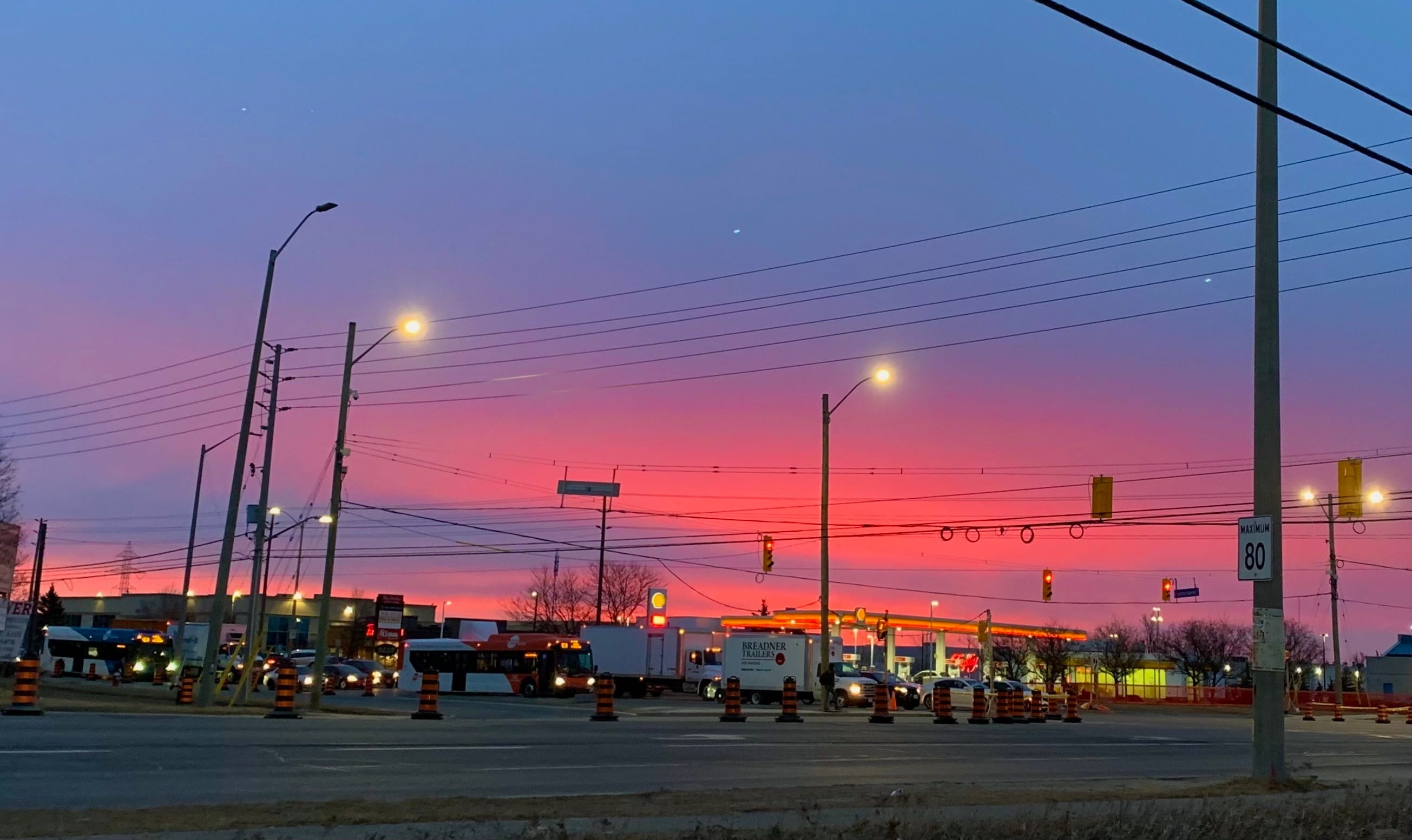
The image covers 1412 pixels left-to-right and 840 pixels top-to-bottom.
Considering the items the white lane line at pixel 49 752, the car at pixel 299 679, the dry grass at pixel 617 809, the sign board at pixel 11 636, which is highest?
the sign board at pixel 11 636

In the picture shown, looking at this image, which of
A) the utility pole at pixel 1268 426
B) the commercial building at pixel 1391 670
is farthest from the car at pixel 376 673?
the commercial building at pixel 1391 670

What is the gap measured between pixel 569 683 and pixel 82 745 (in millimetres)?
43415

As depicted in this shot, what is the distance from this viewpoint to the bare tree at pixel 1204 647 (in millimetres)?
130000

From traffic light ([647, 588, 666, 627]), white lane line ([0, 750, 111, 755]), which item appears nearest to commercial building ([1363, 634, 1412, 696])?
traffic light ([647, 588, 666, 627])

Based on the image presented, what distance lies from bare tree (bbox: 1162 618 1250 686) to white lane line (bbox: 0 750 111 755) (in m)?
122

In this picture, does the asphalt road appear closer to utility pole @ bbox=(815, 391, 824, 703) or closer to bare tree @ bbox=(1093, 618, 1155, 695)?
utility pole @ bbox=(815, 391, 824, 703)

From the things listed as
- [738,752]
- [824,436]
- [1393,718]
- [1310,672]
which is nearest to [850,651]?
[1310,672]

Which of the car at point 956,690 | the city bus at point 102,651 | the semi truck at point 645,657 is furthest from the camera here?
the city bus at point 102,651

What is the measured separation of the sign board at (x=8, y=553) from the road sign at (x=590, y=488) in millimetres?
30518

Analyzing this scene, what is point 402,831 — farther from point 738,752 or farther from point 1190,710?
point 1190,710

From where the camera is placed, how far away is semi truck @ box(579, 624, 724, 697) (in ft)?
211

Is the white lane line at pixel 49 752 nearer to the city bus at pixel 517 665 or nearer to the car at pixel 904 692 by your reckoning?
the car at pixel 904 692

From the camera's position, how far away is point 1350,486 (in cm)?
3084

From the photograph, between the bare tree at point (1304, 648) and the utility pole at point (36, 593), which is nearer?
the utility pole at point (36, 593)
